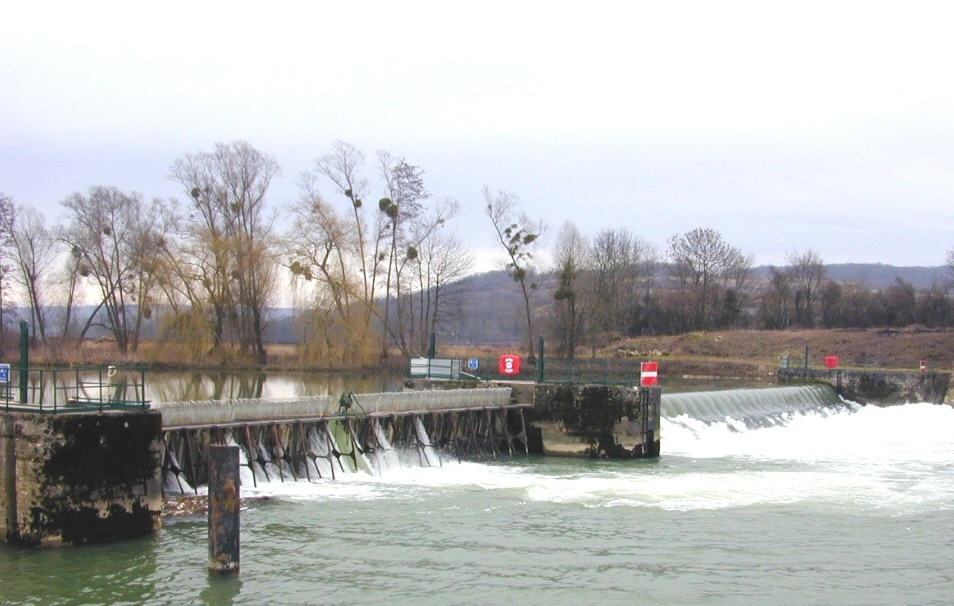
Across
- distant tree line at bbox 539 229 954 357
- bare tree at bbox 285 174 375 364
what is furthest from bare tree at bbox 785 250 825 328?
bare tree at bbox 285 174 375 364

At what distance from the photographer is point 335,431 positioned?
23844mm

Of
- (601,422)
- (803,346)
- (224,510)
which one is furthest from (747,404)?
(803,346)

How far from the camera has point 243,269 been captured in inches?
2456

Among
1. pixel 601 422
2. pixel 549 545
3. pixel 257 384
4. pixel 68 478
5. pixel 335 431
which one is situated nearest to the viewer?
pixel 68 478

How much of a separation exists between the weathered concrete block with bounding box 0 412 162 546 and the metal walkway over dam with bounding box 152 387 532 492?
7.96 ft

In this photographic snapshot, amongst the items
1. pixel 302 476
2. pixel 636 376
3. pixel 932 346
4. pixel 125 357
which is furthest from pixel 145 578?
pixel 932 346

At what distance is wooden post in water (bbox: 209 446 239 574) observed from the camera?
1427 cm

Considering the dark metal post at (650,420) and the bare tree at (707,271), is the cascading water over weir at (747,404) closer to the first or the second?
the dark metal post at (650,420)

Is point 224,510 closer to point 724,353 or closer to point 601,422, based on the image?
point 601,422

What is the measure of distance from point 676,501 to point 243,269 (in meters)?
45.3

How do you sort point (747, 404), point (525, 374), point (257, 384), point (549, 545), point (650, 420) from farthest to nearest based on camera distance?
point (257, 384)
point (747, 404)
point (525, 374)
point (650, 420)
point (549, 545)

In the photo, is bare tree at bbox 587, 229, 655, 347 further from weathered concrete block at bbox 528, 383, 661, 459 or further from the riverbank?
weathered concrete block at bbox 528, 383, 661, 459

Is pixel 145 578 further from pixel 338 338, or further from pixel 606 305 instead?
pixel 606 305

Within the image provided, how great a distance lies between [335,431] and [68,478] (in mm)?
8798
